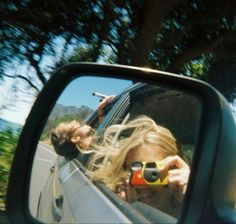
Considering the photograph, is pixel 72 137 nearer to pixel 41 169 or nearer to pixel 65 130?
pixel 65 130

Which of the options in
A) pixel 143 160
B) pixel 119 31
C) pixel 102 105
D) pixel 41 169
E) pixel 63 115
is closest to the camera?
pixel 143 160

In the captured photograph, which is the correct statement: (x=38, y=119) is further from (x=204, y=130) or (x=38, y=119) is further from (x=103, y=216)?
(x=204, y=130)

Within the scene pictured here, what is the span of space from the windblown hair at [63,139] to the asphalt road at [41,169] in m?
0.03

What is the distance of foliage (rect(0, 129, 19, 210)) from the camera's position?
30.6ft

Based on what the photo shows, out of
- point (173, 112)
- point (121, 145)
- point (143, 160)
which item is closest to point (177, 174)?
point (143, 160)

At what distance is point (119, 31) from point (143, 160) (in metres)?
13.2

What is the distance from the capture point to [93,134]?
117 inches

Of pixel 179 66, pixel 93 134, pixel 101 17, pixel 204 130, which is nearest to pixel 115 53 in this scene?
pixel 101 17

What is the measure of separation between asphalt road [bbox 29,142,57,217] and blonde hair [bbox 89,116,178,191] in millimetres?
193

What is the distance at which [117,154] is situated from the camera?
2.40 meters

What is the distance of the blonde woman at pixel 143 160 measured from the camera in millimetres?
1995

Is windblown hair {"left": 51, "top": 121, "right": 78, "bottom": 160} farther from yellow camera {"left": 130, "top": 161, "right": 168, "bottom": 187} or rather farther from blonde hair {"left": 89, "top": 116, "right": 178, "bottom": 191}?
yellow camera {"left": 130, "top": 161, "right": 168, "bottom": 187}

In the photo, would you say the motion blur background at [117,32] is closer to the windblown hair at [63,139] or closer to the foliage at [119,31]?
the foliage at [119,31]

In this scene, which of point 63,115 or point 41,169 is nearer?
point 63,115
